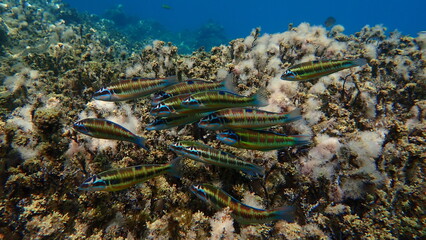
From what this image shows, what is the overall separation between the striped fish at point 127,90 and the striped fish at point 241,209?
60.3 inches

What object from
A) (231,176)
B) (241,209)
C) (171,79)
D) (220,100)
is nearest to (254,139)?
(220,100)

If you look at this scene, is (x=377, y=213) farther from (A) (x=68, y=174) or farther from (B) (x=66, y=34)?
(B) (x=66, y=34)

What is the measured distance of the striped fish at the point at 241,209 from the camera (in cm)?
246

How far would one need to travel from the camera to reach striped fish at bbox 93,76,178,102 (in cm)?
A: 283

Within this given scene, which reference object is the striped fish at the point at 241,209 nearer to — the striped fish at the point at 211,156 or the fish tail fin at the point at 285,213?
the fish tail fin at the point at 285,213

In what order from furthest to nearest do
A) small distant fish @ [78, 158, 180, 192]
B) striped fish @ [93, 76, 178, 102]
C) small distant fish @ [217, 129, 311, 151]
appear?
striped fish @ [93, 76, 178, 102] → small distant fish @ [217, 129, 311, 151] → small distant fish @ [78, 158, 180, 192]

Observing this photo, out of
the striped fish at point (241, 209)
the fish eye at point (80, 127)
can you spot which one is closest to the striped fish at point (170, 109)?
the fish eye at point (80, 127)

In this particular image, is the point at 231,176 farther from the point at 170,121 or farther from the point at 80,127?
the point at 80,127

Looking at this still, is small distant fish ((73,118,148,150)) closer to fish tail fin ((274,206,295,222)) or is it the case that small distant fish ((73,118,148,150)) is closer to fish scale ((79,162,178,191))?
fish scale ((79,162,178,191))

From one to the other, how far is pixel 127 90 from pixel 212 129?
1348 millimetres

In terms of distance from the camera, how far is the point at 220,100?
274cm

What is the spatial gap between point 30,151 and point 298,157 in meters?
4.37

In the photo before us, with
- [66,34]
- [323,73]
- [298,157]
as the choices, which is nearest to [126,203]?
[298,157]

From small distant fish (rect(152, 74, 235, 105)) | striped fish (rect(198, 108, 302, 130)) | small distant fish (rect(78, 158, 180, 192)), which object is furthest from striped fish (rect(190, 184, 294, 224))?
small distant fish (rect(152, 74, 235, 105))
